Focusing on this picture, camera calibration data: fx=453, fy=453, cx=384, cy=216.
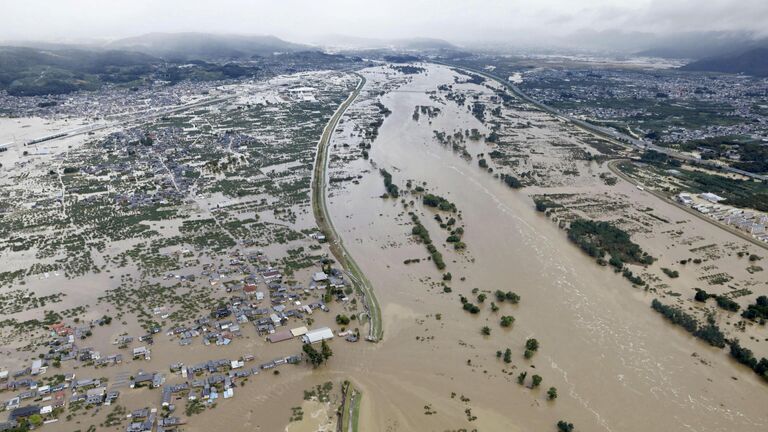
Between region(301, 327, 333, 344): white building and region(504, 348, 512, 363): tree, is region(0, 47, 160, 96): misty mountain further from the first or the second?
region(504, 348, 512, 363): tree

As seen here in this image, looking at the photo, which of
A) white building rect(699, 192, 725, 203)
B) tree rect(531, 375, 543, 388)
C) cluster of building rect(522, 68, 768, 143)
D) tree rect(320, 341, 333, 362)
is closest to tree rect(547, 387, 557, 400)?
tree rect(531, 375, 543, 388)

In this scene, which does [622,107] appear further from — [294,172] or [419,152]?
[294,172]

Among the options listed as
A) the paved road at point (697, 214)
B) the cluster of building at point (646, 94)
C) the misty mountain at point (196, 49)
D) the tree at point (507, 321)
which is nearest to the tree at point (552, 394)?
the tree at point (507, 321)

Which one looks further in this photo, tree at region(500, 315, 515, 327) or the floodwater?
tree at region(500, 315, 515, 327)

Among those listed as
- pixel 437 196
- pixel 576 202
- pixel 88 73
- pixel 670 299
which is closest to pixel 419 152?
pixel 437 196

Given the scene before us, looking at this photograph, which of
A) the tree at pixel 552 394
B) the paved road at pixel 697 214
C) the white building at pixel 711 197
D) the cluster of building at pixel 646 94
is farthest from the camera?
the cluster of building at pixel 646 94

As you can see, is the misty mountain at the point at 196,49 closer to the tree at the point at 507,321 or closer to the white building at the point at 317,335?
the white building at the point at 317,335

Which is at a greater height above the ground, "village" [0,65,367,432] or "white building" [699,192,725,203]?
"white building" [699,192,725,203]
